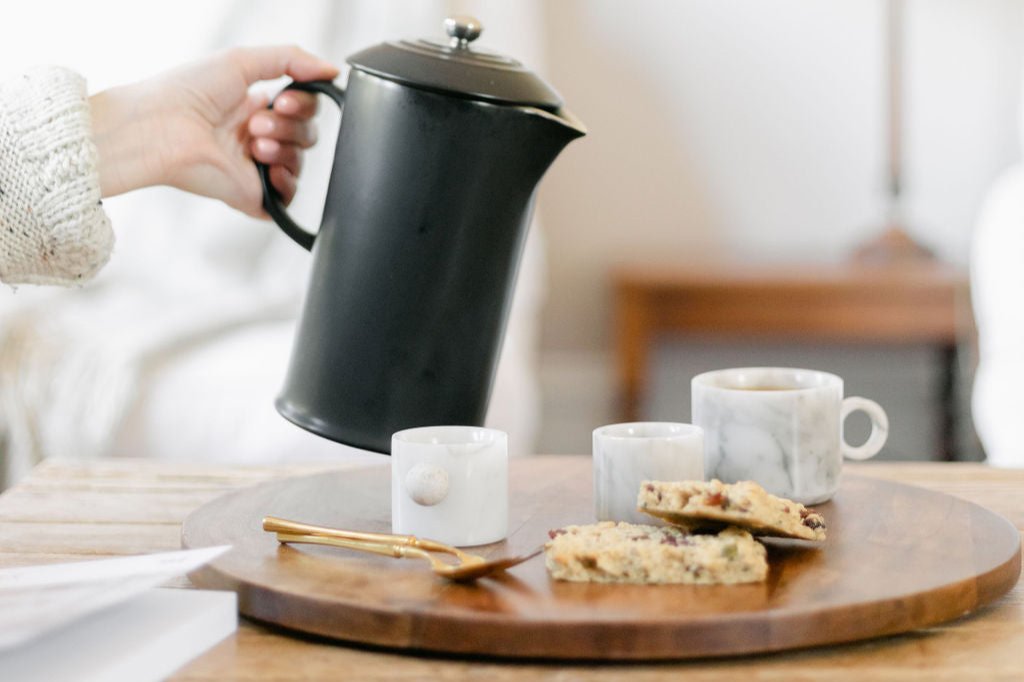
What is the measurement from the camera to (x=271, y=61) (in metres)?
1.09

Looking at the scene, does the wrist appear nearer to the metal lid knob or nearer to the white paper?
the metal lid knob

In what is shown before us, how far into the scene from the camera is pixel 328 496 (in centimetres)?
87

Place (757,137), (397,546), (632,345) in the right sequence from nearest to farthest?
(397,546), (632,345), (757,137)

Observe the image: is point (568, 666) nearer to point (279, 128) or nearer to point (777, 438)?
point (777, 438)

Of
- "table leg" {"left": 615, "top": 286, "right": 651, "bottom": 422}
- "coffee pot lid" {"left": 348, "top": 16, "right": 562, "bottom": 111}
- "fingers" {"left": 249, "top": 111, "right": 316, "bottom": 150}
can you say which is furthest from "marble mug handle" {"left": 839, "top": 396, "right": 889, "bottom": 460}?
"table leg" {"left": 615, "top": 286, "right": 651, "bottom": 422}

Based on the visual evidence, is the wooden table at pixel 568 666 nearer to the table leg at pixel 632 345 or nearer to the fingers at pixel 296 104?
the fingers at pixel 296 104

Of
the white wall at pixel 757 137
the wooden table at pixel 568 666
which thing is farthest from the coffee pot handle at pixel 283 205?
the white wall at pixel 757 137

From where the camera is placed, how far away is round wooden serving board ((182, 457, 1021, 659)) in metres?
0.57

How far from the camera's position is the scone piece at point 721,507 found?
2.15ft

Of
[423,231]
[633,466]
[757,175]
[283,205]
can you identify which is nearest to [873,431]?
[633,466]

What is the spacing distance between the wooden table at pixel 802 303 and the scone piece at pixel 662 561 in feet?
5.34

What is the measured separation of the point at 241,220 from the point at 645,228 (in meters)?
1.05

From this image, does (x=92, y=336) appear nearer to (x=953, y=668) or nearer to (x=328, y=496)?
(x=328, y=496)

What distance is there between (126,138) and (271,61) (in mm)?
143
